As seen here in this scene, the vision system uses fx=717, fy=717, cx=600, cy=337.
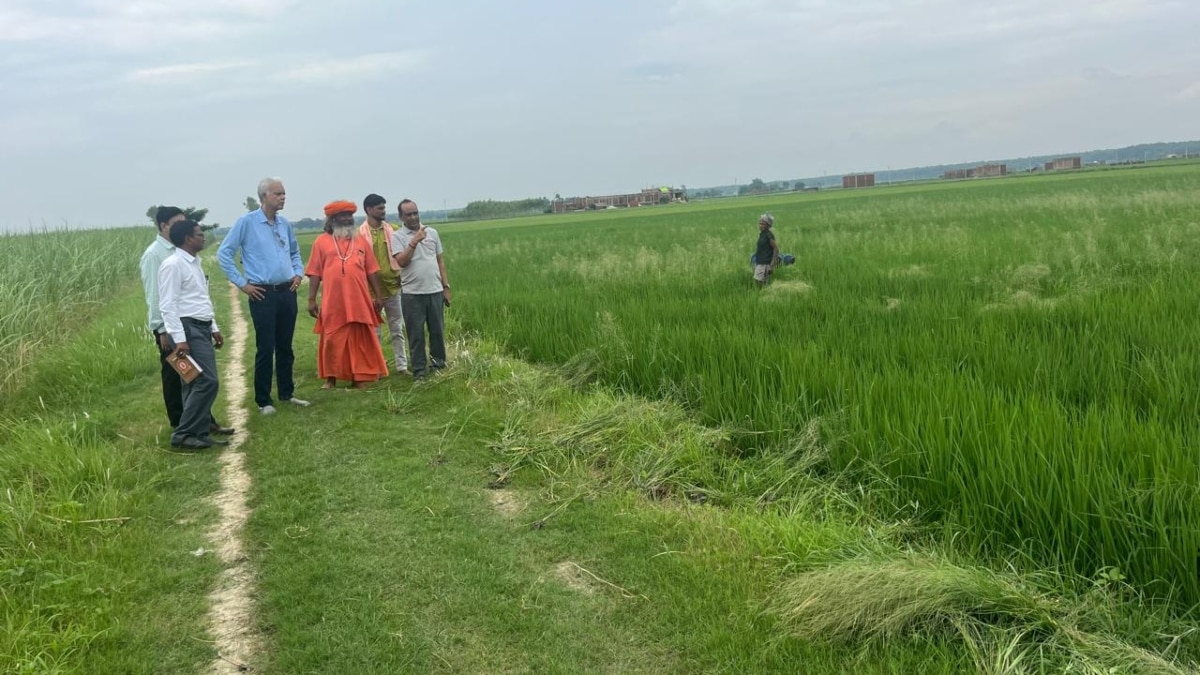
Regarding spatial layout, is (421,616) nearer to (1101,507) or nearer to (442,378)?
(1101,507)

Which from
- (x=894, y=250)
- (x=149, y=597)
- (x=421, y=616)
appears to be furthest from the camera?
(x=894, y=250)

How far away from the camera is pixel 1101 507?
2693 mm

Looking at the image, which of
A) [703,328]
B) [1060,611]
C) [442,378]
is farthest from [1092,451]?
[442,378]

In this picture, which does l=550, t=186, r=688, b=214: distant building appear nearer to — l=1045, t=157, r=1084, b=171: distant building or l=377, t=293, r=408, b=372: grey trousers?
l=1045, t=157, r=1084, b=171: distant building

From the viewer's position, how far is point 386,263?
7.06 metres

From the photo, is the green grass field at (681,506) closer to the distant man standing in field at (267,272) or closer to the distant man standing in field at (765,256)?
the distant man standing in field at (267,272)

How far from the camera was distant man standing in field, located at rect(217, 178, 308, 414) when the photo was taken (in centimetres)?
582

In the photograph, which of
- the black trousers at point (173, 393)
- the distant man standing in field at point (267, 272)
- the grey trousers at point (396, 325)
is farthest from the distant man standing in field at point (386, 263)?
the black trousers at point (173, 393)

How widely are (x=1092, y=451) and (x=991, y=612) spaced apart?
39.5 inches

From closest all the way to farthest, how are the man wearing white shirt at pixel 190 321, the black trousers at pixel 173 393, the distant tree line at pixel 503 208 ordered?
1. the man wearing white shirt at pixel 190 321
2. the black trousers at pixel 173 393
3. the distant tree line at pixel 503 208

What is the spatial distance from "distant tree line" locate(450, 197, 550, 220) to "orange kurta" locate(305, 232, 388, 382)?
3459 inches

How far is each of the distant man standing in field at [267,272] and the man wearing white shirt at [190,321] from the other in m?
0.47

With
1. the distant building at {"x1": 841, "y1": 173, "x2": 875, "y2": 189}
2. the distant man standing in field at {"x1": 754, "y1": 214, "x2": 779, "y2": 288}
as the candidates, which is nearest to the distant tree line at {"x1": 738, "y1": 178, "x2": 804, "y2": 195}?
the distant building at {"x1": 841, "y1": 173, "x2": 875, "y2": 189}

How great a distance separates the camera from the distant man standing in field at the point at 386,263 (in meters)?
6.76
